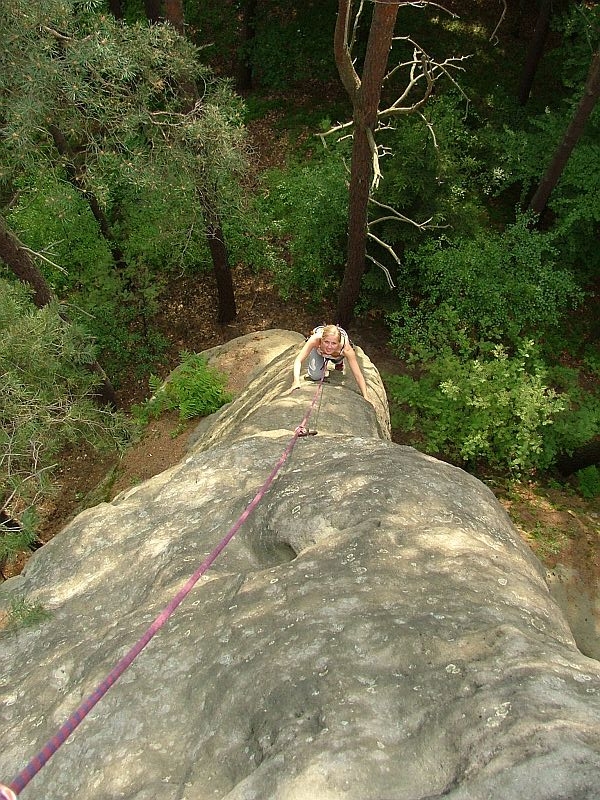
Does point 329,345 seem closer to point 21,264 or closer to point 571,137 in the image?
point 21,264

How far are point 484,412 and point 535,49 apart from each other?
1328 cm

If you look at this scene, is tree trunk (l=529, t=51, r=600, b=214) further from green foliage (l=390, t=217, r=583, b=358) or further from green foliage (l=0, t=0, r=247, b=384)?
green foliage (l=0, t=0, r=247, b=384)

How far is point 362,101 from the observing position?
9.32 m

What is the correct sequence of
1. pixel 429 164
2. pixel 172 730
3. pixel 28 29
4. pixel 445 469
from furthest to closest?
pixel 429 164 → pixel 28 29 → pixel 445 469 → pixel 172 730

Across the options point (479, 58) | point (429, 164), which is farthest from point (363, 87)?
point (479, 58)

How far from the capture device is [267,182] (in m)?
17.4

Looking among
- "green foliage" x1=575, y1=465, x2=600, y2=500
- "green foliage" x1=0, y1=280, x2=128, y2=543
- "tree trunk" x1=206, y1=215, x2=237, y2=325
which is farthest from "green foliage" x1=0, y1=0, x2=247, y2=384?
"green foliage" x1=575, y1=465, x2=600, y2=500

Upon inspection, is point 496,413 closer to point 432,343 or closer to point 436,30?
point 432,343

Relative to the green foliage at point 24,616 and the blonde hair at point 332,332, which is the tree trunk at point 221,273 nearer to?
the blonde hair at point 332,332

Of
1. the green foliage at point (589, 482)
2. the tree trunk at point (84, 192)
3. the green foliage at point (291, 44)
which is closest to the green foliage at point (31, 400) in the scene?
the tree trunk at point (84, 192)

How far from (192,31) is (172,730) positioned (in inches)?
1039

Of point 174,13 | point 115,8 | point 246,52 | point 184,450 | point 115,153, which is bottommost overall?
point 184,450

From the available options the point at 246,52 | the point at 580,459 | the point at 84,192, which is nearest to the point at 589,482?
the point at 580,459

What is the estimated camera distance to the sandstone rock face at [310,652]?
2.37m
